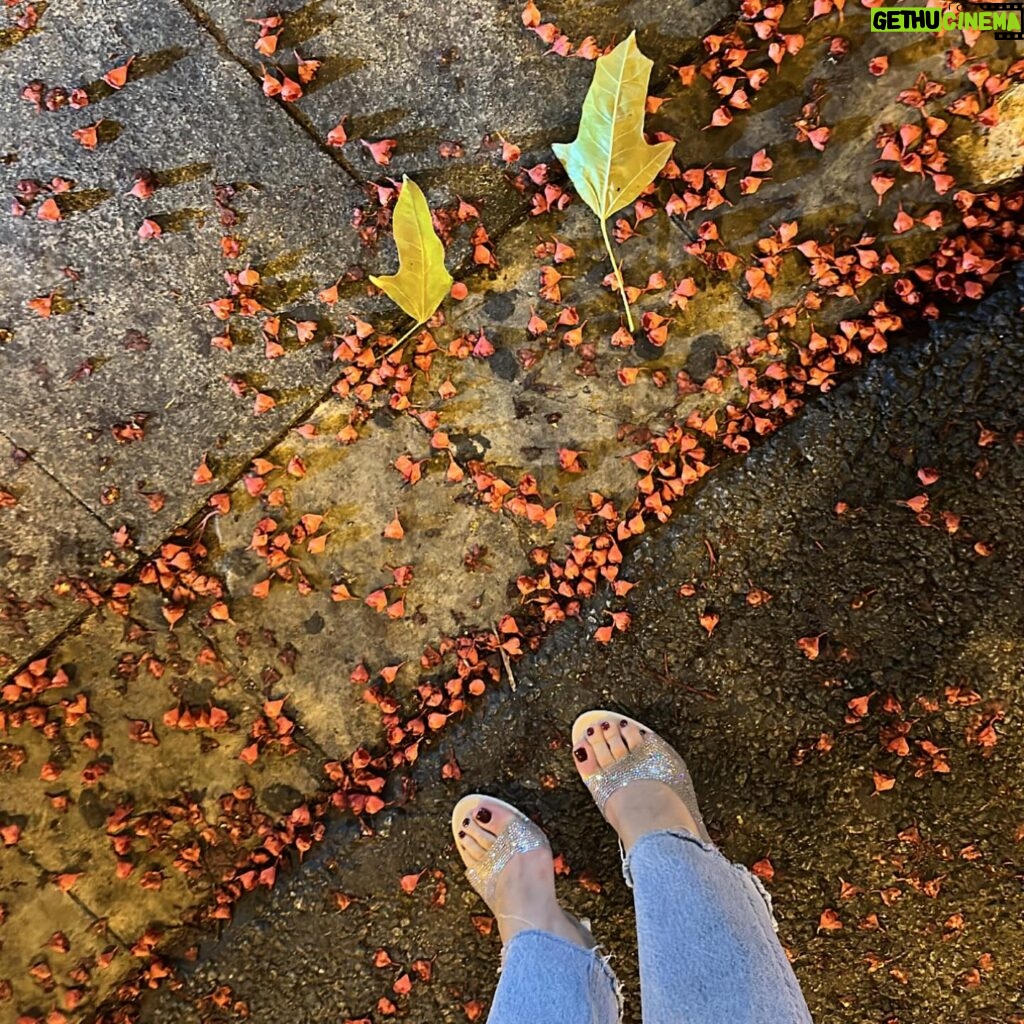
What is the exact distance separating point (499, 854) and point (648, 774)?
0.52 metres

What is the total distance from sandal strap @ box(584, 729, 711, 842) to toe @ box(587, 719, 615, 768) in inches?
0.8

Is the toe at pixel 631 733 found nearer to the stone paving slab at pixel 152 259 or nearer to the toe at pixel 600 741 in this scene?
the toe at pixel 600 741

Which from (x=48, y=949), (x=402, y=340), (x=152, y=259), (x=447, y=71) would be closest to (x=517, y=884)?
(x=48, y=949)

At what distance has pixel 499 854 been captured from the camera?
2.33 metres

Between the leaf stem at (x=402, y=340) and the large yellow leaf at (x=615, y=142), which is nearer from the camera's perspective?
the large yellow leaf at (x=615, y=142)

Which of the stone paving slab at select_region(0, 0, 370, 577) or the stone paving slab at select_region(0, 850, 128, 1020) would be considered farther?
the stone paving slab at select_region(0, 850, 128, 1020)

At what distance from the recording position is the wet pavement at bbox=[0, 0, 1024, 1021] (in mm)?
2295

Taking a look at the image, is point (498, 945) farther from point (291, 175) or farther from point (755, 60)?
point (755, 60)

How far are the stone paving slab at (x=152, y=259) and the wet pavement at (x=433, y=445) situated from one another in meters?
0.01

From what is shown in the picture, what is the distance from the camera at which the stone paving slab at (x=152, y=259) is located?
2.26 meters

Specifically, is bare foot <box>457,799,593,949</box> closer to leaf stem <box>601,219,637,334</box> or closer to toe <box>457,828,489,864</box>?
toe <box>457,828,489,864</box>

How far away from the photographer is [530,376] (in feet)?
7.82

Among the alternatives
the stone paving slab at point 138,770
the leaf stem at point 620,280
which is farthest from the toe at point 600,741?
the leaf stem at point 620,280

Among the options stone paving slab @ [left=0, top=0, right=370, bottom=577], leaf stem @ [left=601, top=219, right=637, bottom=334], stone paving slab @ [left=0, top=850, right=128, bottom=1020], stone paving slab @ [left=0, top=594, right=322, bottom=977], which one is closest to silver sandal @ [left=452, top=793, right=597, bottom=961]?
stone paving slab @ [left=0, top=594, right=322, bottom=977]
